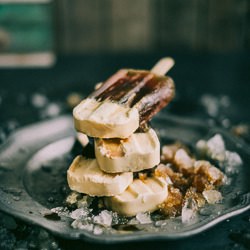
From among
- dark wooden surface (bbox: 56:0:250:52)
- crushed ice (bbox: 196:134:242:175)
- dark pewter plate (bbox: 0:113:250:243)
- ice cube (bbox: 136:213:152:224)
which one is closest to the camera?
dark pewter plate (bbox: 0:113:250:243)

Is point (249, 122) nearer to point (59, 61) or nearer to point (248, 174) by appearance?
point (248, 174)

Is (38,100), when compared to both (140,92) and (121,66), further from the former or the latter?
(140,92)

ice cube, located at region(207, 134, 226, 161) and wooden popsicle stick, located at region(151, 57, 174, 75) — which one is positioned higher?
wooden popsicle stick, located at region(151, 57, 174, 75)

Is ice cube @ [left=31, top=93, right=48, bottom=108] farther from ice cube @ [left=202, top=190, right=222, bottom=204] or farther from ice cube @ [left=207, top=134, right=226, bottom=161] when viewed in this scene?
ice cube @ [left=202, top=190, right=222, bottom=204]

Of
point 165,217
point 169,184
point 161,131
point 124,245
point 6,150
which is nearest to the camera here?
point 124,245

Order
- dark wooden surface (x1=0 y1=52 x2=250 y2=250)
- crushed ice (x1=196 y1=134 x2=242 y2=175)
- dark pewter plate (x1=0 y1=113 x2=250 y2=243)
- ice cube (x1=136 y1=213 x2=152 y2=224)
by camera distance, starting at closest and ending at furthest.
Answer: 1. dark pewter plate (x1=0 y1=113 x2=250 y2=243)
2. ice cube (x1=136 y1=213 x2=152 y2=224)
3. crushed ice (x1=196 y1=134 x2=242 y2=175)
4. dark wooden surface (x1=0 y1=52 x2=250 y2=250)

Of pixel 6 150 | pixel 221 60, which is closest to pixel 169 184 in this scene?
pixel 6 150

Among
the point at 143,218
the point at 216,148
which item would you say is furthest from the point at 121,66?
the point at 143,218

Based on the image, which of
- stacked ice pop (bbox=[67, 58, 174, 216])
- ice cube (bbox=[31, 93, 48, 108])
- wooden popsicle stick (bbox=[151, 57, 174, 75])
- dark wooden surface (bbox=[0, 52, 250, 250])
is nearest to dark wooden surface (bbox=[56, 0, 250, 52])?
dark wooden surface (bbox=[0, 52, 250, 250])
